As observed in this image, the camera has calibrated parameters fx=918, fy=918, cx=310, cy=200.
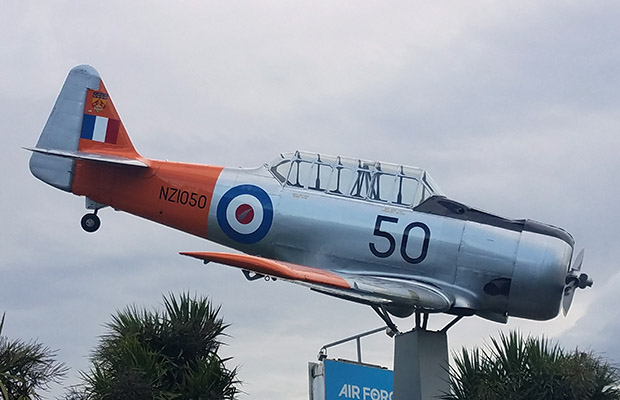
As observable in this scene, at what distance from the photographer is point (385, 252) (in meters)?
14.5

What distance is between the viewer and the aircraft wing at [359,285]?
467 inches

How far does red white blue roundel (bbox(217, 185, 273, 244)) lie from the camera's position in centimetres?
1524

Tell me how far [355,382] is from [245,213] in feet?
16.4

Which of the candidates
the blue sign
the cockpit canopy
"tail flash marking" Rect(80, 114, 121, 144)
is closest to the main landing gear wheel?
"tail flash marking" Rect(80, 114, 121, 144)

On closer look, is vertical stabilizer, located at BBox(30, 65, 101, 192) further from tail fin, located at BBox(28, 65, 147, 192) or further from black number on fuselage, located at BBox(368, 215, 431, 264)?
black number on fuselage, located at BBox(368, 215, 431, 264)

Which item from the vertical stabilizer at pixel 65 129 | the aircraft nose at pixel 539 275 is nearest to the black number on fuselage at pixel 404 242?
the aircraft nose at pixel 539 275

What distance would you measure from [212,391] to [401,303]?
3.49 meters

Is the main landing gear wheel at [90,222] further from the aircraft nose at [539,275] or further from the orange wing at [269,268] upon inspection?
the aircraft nose at [539,275]

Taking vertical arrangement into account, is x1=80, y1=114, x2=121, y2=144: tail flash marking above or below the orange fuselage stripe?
above

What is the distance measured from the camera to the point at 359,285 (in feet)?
44.2

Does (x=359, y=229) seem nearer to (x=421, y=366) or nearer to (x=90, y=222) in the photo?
(x=421, y=366)

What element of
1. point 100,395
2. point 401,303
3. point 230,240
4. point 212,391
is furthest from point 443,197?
point 100,395

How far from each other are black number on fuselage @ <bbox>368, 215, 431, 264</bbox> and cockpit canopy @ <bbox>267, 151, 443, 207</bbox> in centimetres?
42

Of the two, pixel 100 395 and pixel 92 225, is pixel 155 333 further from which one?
pixel 92 225
